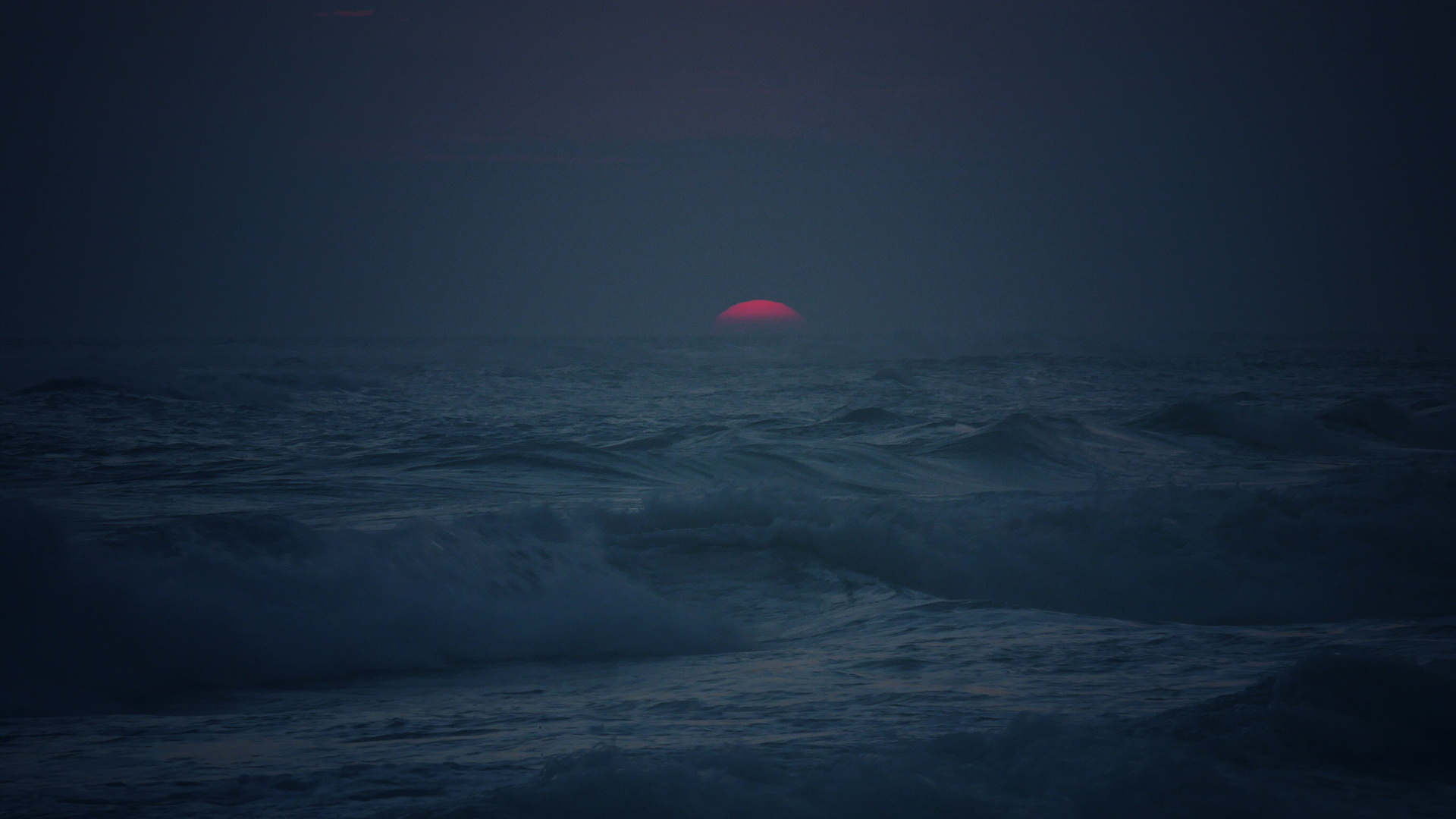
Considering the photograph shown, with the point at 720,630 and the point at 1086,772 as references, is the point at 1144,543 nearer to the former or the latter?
the point at 720,630

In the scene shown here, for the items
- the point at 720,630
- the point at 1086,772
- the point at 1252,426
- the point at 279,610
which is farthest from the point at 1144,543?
the point at 1252,426

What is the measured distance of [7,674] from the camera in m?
4.29

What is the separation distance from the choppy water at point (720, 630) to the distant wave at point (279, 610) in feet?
0.08

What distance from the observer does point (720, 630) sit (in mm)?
5293

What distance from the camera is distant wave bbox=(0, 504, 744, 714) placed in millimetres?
4543

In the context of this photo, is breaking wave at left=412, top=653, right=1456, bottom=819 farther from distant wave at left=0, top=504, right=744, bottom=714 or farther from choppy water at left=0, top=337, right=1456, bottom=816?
distant wave at left=0, top=504, right=744, bottom=714

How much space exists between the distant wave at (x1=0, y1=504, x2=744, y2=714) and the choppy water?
0.08 feet

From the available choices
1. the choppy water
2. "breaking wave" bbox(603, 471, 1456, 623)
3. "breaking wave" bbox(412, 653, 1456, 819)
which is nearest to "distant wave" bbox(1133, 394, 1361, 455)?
the choppy water

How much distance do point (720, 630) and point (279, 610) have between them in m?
2.51

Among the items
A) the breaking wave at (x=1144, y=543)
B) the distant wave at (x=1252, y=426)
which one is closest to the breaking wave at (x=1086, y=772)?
the breaking wave at (x=1144, y=543)

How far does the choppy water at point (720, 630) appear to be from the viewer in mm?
2951

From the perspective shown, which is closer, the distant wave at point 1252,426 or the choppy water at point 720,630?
the choppy water at point 720,630

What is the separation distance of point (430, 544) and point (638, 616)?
1.66 metres

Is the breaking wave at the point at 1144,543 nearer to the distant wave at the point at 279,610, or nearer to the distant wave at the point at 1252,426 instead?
the distant wave at the point at 279,610
